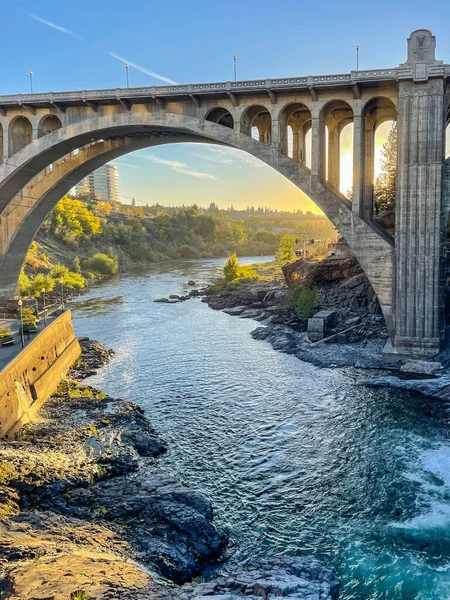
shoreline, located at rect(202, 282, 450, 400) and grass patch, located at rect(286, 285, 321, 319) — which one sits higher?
grass patch, located at rect(286, 285, 321, 319)

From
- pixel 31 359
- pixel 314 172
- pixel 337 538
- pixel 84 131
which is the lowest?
pixel 337 538

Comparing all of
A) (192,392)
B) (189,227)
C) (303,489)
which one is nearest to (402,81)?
(192,392)

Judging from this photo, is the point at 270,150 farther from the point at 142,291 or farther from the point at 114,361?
the point at 142,291

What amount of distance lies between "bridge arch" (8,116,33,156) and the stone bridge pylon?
0.27ft

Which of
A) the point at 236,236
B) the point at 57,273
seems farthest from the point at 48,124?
the point at 236,236

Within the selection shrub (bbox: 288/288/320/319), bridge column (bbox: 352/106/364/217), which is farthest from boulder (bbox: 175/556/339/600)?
shrub (bbox: 288/288/320/319)

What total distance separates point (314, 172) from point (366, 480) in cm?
1688

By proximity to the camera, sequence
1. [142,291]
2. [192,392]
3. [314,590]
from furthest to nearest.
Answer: [142,291] → [192,392] → [314,590]

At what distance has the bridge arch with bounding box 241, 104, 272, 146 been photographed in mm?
28516

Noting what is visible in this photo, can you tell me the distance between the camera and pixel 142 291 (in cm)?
5372

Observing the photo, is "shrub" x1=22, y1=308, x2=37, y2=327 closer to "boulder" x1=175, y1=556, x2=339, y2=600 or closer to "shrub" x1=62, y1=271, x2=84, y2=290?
"boulder" x1=175, y1=556, x2=339, y2=600

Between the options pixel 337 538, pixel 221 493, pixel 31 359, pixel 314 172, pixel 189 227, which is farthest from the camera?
pixel 189 227

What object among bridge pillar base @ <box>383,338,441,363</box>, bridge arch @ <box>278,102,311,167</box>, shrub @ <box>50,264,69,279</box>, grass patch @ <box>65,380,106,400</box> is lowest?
grass patch @ <box>65,380,106,400</box>

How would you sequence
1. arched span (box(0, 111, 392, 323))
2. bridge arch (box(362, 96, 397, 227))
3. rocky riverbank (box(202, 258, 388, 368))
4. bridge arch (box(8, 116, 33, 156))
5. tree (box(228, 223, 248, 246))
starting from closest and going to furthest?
arched span (box(0, 111, 392, 323))
bridge arch (box(362, 96, 397, 227))
rocky riverbank (box(202, 258, 388, 368))
bridge arch (box(8, 116, 33, 156))
tree (box(228, 223, 248, 246))
